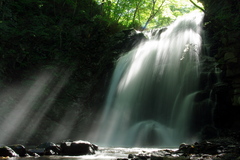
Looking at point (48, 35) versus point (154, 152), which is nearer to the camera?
point (154, 152)

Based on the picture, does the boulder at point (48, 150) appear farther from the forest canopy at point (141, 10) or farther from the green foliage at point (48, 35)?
the forest canopy at point (141, 10)

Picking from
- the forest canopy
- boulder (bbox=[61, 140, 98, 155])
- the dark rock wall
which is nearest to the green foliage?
the forest canopy

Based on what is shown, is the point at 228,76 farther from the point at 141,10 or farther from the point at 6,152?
the point at 141,10

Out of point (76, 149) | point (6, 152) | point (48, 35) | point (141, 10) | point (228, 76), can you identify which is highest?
point (141, 10)

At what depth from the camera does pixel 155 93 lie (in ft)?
47.0

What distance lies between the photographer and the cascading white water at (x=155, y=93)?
38.7 ft

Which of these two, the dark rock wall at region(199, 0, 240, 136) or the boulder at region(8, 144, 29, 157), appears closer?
the boulder at region(8, 144, 29, 157)

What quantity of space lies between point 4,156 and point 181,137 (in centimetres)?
770

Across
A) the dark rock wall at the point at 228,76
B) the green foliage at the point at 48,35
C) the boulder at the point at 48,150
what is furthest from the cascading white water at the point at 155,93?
the boulder at the point at 48,150

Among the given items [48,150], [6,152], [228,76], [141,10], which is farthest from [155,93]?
[141,10]

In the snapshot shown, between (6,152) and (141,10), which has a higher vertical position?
(141,10)

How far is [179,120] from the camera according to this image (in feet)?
38.7

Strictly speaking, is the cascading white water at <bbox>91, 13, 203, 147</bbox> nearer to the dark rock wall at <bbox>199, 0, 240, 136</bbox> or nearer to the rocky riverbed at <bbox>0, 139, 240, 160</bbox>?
the dark rock wall at <bbox>199, 0, 240, 136</bbox>

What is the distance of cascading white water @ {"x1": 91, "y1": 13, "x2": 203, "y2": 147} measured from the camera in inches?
464
